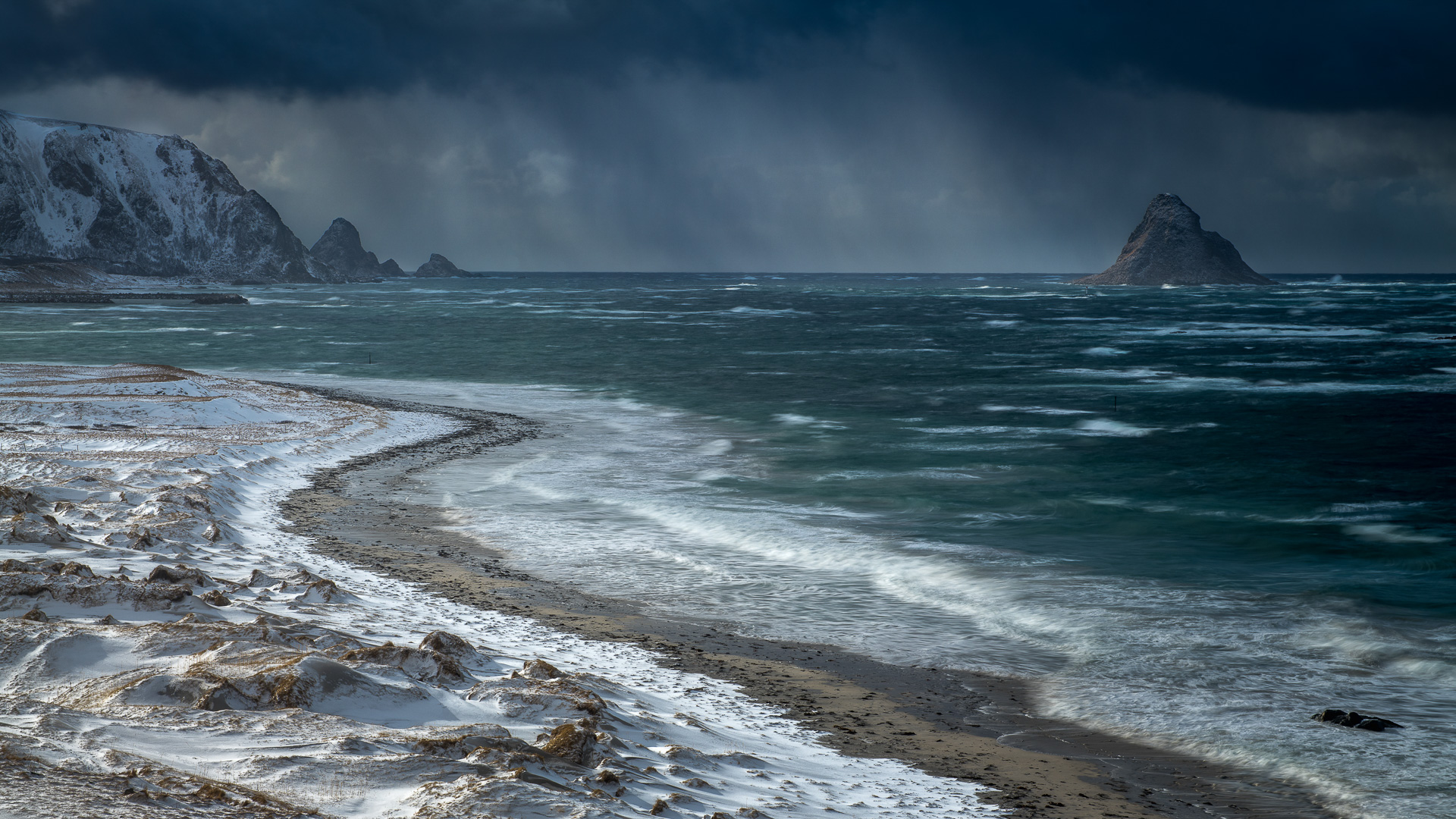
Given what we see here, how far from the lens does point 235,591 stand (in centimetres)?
971

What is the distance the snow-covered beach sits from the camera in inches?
205

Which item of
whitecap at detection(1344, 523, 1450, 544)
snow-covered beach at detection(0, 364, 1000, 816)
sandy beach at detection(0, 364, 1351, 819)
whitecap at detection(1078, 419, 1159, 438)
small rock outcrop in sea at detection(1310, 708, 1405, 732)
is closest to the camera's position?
snow-covered beach at detection(0, 364, 1000, 816)

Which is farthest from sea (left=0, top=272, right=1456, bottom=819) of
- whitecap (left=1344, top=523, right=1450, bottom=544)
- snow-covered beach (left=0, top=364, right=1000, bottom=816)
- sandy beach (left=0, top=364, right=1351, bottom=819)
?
snow-covered beach (left=0, top=364, right=1000, bottom=816)

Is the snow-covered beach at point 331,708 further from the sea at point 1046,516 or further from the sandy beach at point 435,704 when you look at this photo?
the sea at point 1046,516

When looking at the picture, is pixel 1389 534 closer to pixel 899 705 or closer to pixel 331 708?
pixel 899 705

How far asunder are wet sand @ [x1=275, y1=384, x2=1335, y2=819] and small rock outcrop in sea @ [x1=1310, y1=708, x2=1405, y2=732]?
148cm

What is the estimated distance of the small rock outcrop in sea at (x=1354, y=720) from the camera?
8555 millimetres

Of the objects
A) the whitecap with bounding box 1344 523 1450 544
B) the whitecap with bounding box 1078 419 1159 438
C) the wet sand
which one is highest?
the whitecap with bounding box 1078 419 1159 438

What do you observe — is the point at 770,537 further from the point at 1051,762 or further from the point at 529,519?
the point at 1051,762

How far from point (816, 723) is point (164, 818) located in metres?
4.87

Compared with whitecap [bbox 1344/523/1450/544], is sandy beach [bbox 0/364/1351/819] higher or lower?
higher

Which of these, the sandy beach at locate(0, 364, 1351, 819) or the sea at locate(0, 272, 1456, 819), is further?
the sea at locate(0, 272, 1456, 819)

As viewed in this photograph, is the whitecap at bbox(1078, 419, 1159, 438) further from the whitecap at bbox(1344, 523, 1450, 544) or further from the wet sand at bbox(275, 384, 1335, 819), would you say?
the wet sand at bbox(275, 384, 1335, 819)

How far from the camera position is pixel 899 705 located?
8.74 m
